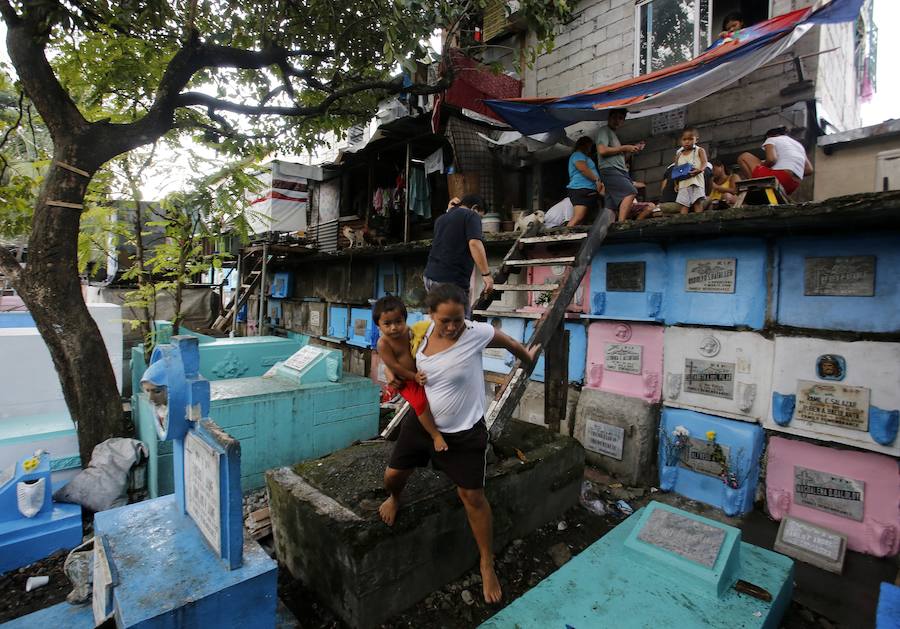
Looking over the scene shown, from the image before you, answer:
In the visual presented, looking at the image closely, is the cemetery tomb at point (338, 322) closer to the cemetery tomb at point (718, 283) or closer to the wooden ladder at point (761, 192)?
the cemetery tomb at point (718, 283)

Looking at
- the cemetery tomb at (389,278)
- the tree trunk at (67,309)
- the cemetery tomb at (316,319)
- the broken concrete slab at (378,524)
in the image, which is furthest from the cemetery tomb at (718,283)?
the cemetery tomb at (316,319)

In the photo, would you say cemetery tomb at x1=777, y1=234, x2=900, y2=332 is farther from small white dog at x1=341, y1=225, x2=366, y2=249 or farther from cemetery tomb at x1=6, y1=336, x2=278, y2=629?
small white dog at x1=341, y1=225, x2=366, y2=249

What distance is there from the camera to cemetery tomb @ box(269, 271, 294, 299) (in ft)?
42.8

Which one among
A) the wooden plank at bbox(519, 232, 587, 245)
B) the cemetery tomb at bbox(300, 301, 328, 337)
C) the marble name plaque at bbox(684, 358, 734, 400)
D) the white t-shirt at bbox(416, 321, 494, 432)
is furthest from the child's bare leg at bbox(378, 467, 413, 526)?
the cemetery tomb at bbox(300, 301, 328, 337)

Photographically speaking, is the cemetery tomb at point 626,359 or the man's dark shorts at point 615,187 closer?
the cemetery tomb at point 626,359

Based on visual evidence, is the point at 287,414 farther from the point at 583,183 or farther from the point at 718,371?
the point at 718,371

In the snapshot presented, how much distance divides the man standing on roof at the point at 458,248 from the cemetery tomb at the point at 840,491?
355 cm

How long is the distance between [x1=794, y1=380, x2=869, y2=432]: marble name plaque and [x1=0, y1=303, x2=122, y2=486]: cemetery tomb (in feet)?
25.0

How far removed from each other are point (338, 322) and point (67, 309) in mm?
6188

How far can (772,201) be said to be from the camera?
4344mm

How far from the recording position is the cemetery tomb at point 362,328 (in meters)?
9.52

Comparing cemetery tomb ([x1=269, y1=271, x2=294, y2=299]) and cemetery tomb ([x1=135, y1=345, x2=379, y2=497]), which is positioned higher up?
cemetery tomb ([x1=269, y1=271, x2=294, y2=299])

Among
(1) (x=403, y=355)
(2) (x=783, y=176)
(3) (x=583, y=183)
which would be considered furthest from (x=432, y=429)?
(2) (x=783, y=176)

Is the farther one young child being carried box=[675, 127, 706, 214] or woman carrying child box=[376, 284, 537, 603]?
young child being carried box=[675, 127, 706, 214]
